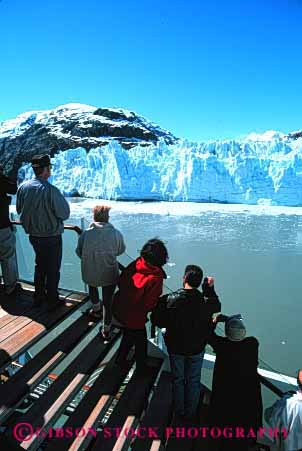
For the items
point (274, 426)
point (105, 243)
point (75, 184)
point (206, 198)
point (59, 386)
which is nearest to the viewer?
point (274, 426)

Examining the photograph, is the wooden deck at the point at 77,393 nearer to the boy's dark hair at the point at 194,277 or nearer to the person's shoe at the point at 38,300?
the person's shoe at the point at 38,300

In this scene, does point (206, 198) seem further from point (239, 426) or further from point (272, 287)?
point (239, 426)

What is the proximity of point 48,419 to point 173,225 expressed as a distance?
1016cm

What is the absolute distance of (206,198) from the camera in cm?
2183

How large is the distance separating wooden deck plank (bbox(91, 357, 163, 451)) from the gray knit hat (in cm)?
63

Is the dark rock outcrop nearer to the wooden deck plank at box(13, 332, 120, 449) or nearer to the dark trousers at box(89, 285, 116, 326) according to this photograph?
the dark trousers at box(89, 285, 116, 326)

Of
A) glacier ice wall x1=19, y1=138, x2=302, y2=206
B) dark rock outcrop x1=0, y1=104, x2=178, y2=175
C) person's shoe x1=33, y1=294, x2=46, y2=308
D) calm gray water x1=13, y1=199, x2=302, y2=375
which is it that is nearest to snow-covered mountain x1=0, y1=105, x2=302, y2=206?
glacier ice wall x1=19, y1=138, x2=302, y2=206

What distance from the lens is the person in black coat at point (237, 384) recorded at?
147 cm

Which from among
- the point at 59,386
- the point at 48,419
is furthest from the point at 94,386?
the point at 48,419

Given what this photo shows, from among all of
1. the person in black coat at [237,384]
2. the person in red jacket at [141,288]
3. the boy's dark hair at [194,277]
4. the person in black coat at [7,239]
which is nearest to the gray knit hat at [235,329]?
the person in black coat at [237,384]

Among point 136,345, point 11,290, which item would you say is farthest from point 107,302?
point 11,290

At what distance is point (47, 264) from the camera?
206 cm

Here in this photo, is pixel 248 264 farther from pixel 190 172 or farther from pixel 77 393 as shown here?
pixel 190 172

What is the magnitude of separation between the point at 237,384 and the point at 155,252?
0.77 m
